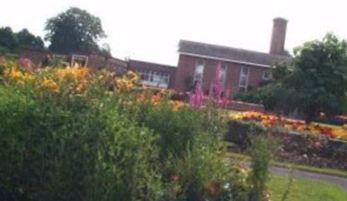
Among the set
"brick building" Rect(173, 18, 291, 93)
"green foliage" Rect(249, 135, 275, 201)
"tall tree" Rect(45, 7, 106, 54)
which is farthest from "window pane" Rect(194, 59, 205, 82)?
"green foliage" Rect(249, 135, 275, 201)

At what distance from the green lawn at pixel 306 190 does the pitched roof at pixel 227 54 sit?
131ft

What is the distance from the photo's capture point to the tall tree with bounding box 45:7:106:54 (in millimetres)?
80562

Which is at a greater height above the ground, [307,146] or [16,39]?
[16,39]

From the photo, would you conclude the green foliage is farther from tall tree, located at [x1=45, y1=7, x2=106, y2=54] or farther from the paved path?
tall tree, located at [x1=45, y1=7, x2=106, y2=54]

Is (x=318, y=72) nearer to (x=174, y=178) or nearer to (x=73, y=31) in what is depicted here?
(x=174, y=178)

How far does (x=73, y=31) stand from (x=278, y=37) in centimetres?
3141

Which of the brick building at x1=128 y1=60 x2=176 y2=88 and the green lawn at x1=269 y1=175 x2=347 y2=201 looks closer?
the green lawn at x1=269 y1=175 x2=347 y2=201

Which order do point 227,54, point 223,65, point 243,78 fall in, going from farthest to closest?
point 227,54, point 243,78, point 223,65

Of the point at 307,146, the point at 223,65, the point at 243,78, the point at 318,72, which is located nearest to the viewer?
the point at 307,146

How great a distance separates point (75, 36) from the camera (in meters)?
83.1

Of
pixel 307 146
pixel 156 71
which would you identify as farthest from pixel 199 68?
pixel 307 146

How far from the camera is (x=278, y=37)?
58.1m

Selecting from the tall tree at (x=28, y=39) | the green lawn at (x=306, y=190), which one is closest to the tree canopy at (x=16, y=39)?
the tall tree at (x=28, y=39)

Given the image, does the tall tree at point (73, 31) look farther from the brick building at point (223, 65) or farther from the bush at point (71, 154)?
the bush at point (71, 154)
